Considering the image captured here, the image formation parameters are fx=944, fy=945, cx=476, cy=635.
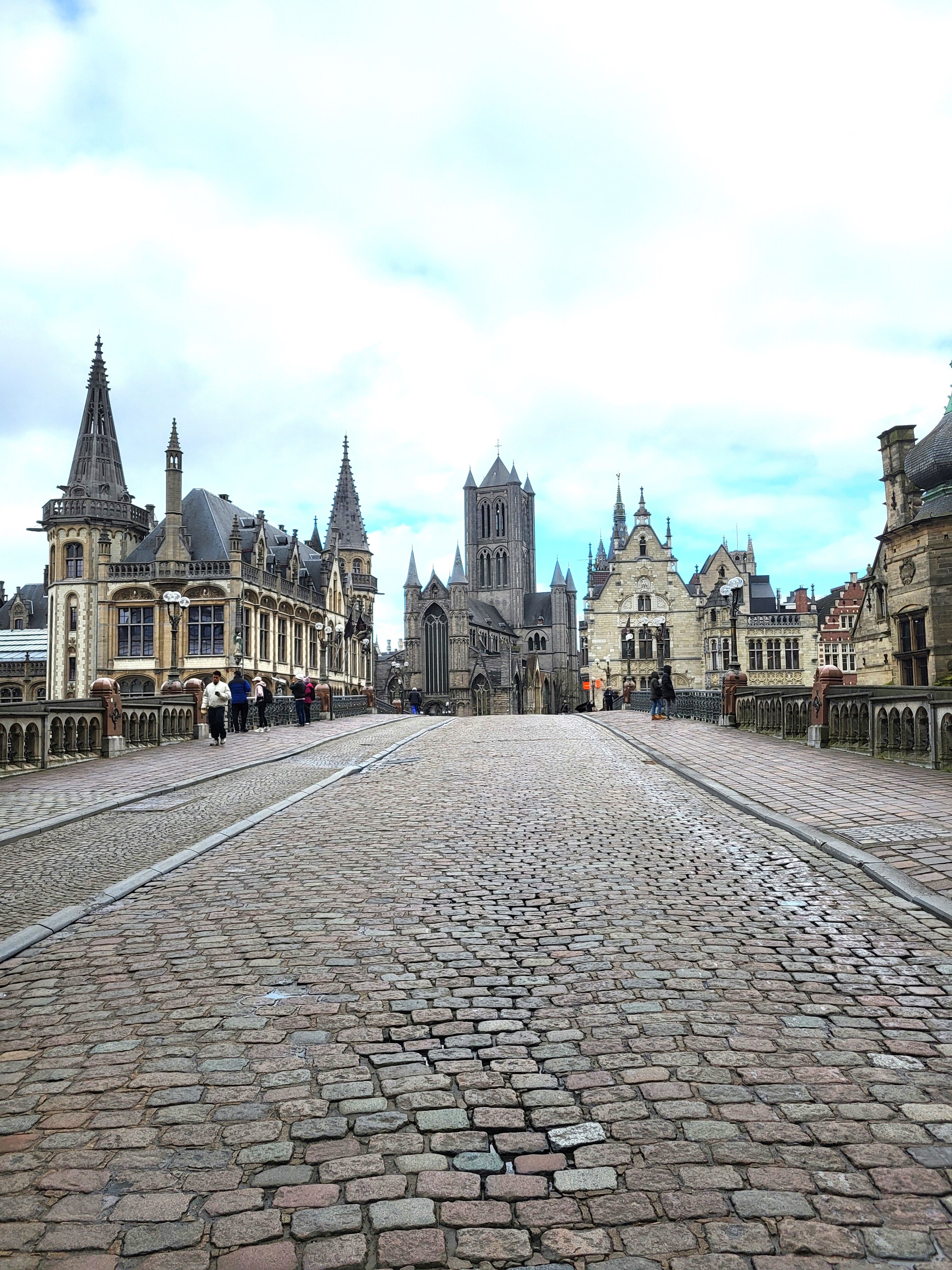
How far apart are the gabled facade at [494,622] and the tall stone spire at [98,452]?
44.5 metres

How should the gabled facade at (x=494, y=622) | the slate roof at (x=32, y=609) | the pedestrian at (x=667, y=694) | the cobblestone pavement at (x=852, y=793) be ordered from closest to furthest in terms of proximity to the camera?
the cobblestone pavement at (x=852, y=793) → the pedestrian at (x=667, y=694) → the slate roof at (x=32, y=609) → the gabled facade at (x=494, y=622)

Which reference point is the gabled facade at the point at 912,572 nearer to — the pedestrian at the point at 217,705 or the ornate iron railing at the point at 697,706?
the ornate iron railing at the point at 697,706

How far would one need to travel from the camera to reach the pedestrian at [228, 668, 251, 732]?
25.1m

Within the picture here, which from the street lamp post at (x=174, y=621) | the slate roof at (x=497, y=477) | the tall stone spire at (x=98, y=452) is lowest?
the street lamp post at (x=174, y=621)

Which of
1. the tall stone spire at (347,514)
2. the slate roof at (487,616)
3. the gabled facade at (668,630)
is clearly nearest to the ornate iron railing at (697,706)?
the gabled facade at (668,630)

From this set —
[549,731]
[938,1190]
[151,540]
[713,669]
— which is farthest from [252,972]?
[713,669]

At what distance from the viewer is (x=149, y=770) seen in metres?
15.6

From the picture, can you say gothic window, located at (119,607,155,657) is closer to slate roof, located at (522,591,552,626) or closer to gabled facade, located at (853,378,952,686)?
gabled facade, located at (853,378,952,686)

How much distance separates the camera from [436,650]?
3873 inches

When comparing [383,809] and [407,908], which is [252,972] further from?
[383,809]

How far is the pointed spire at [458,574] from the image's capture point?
96750 millimetres

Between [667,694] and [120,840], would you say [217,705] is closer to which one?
[120,840]

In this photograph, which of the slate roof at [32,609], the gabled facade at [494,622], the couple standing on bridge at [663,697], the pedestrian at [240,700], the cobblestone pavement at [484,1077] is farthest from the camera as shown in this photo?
the gabled facade at [494,622]

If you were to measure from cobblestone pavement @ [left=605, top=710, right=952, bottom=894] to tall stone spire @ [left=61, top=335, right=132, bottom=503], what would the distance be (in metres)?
46.0
